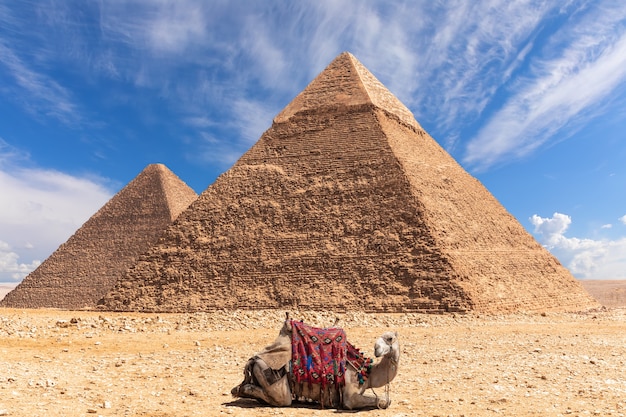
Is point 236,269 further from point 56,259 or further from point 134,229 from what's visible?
point 56,259

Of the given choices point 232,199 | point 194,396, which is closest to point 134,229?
point 232,199

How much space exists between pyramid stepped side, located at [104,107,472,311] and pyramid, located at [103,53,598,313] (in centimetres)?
6

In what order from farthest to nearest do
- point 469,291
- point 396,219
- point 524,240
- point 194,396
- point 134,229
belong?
point 134,229
point 524,240
point 396,219
point 469,291
point 194,396

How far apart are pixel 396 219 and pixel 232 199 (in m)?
8.98

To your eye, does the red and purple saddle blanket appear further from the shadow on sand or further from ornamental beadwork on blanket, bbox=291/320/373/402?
the shadow on sand

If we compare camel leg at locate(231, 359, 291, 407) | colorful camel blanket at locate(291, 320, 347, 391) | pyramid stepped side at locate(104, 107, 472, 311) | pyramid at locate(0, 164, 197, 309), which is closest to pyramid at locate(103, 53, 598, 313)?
pyramid stepped side at locate(104, 107, 472, 311)

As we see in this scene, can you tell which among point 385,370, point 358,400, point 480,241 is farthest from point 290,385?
point 480,241

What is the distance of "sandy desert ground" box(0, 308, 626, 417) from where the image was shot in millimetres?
5902

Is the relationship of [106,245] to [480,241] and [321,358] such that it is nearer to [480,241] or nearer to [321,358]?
[480,241]

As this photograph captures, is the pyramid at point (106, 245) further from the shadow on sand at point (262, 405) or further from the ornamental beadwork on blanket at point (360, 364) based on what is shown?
the ornamental beadwork on blanket at point (360, 364)

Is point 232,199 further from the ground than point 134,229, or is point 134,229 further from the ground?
point 134,229

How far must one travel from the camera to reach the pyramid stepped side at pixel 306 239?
2172 cm

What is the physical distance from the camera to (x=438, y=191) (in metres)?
26.8

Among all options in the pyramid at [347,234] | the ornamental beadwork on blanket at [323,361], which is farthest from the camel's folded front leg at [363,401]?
the pyramid at [347,234]
